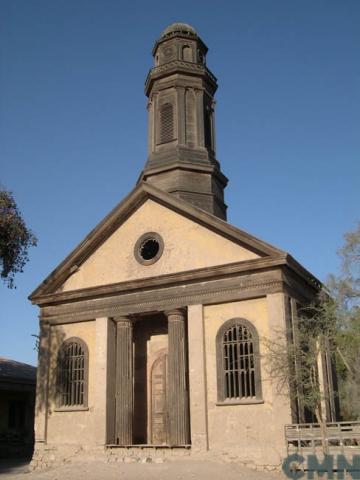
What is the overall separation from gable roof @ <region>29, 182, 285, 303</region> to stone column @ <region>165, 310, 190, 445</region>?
3724 millimetres

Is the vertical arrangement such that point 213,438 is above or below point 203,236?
below

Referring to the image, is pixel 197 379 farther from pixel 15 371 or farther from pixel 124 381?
pixel 15 371

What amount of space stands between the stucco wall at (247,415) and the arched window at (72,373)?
5887 millimetres

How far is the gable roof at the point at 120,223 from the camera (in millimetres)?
23312

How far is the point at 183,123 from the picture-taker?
28953 millimetres

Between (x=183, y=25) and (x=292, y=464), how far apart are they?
76.1 feet

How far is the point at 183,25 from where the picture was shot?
32.3 m

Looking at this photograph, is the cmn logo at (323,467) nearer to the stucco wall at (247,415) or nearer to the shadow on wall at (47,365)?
the stucco wall at (247,415)

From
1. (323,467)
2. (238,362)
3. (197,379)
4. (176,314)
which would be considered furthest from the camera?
(176,314)

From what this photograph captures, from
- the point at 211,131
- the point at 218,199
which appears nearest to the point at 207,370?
the point at 218,199

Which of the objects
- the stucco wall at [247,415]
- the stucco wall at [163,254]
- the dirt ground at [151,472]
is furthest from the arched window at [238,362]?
the stucco wall at [163,254]

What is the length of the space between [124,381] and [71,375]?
2.84m

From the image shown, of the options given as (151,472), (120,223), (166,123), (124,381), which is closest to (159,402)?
(124,381)

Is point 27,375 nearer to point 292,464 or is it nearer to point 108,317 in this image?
point 108,317
